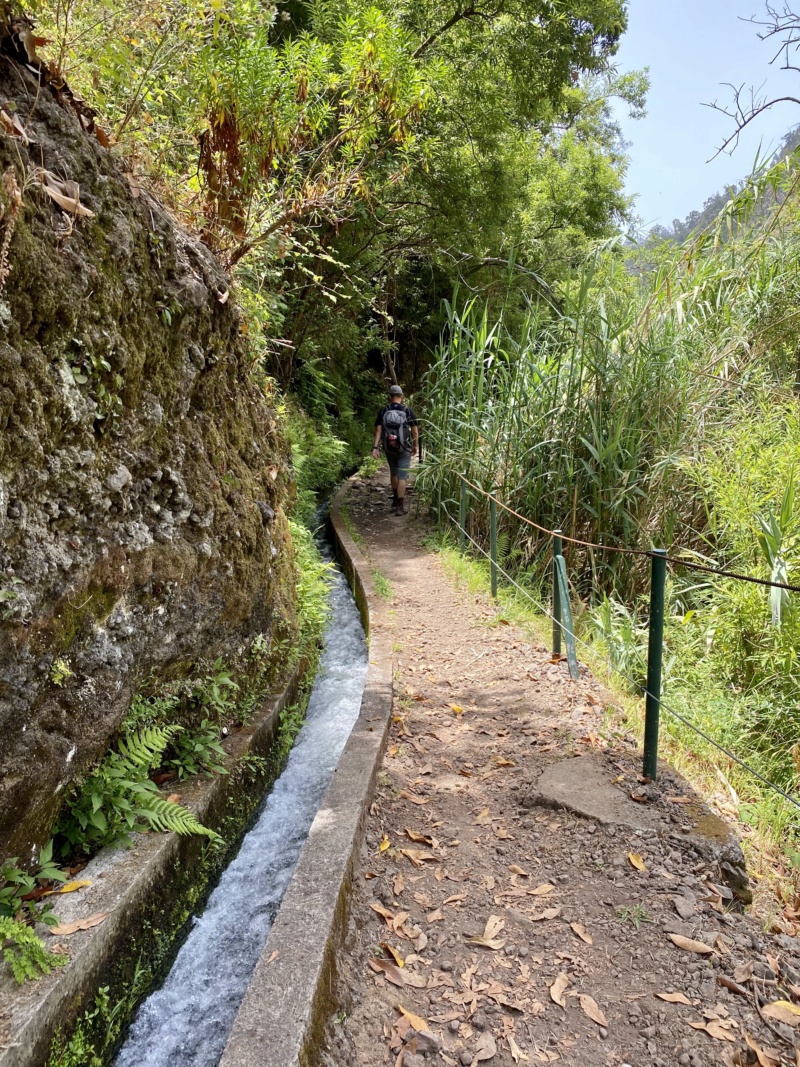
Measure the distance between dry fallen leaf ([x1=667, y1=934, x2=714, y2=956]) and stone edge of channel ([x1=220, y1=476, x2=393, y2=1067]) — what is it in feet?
4.04

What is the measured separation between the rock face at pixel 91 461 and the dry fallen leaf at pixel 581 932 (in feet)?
6.69

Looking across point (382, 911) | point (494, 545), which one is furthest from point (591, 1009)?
point (494, 545)

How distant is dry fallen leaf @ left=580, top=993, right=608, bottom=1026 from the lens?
2.14m

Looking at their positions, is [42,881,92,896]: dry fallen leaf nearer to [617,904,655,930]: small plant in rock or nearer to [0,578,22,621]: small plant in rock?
[0,578,22,621]: small plant in rock

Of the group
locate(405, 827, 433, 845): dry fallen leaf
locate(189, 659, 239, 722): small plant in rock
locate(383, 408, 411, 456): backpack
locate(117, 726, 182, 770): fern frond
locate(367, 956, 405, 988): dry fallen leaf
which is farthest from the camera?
locate(383, 408, 411, 456): backpack

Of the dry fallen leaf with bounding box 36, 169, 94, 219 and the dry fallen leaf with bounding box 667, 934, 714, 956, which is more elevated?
the dry fallen leaf with bounding box 36, 169, 94, 219

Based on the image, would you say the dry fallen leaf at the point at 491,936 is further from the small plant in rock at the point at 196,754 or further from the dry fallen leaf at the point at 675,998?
the small plant in rock at the point at 196,754

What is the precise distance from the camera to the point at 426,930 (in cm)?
259

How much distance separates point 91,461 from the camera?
2.62m

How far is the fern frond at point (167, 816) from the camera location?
8.89ft

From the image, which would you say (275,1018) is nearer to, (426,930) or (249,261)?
(426,930)

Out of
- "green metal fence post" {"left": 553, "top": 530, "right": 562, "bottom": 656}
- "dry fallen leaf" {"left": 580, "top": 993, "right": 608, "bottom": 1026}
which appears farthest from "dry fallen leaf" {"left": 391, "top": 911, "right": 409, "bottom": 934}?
"green metal fence post" {"left": 553, "top": 530, "right": 562, "bottom": 656}

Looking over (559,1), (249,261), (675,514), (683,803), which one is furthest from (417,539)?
(559,1)

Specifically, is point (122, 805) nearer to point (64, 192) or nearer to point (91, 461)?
point (91, 461)
